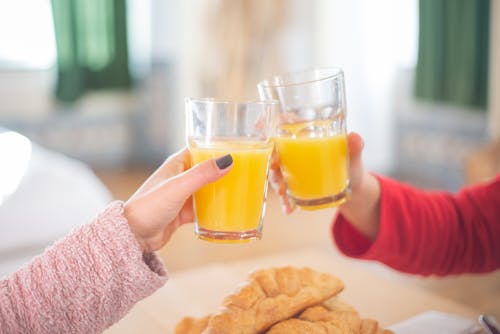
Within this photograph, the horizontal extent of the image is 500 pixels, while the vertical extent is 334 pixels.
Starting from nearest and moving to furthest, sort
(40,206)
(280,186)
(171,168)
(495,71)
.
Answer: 1. (171,168)
2. (280,186)
3. (40,206)
4. (495,71)

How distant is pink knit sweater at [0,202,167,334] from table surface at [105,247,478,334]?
19 centimetres

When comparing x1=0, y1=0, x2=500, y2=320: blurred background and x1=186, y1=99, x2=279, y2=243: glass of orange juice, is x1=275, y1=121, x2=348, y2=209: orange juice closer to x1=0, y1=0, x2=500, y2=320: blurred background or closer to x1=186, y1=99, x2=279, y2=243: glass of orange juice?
x1=186, y1=99, x2=279, y2=243: glass of orange juice

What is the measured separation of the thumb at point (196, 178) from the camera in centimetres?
74

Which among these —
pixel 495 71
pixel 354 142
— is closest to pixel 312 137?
pixel 354 142

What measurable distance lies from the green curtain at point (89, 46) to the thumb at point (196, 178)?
4248 millimetres

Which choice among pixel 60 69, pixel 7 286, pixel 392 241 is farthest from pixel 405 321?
pixel 60 69

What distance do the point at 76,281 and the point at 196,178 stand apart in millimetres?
196

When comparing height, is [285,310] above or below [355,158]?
below

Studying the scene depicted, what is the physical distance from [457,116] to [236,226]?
3700mm

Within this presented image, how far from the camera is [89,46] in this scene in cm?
482

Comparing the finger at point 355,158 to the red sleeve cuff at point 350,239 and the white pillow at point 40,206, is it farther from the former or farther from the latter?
the white pillow at point 40,206

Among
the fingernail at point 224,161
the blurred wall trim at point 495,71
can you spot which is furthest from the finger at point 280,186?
the blurred wall trim at point 495,71

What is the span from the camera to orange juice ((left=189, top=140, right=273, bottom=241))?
0.79 m

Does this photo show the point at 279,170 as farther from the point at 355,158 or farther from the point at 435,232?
the point at 435,232
